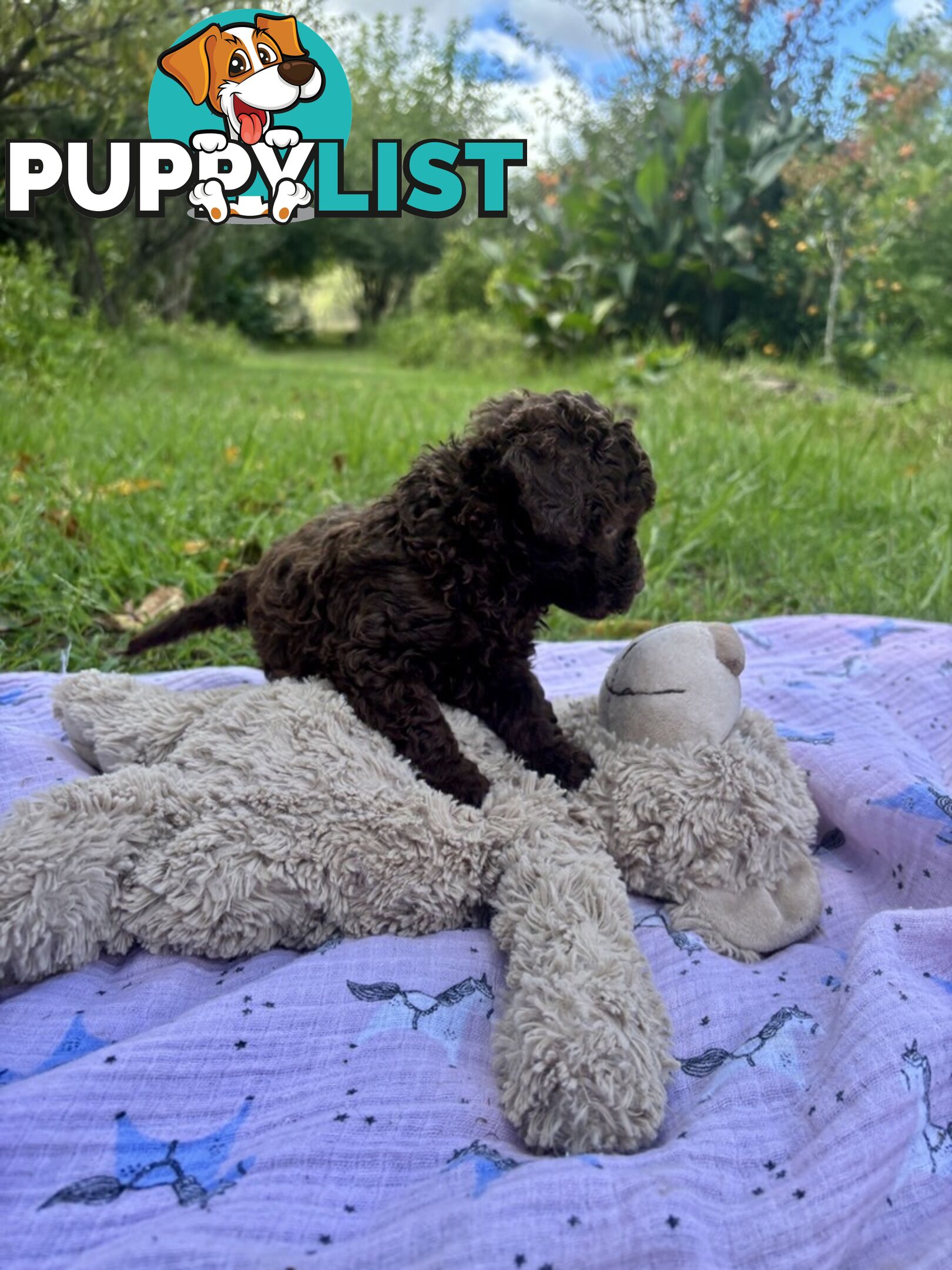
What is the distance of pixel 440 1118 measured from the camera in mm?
1022

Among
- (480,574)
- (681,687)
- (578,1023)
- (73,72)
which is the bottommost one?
(578,1023)

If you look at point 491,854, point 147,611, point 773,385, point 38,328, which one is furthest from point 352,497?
point 773,385

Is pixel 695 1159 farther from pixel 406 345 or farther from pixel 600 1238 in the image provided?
pixel 406 345

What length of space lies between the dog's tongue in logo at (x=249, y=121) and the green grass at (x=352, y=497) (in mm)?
1035

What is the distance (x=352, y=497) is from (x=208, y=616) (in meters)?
1.56

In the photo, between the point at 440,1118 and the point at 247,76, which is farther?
the point at 247,76

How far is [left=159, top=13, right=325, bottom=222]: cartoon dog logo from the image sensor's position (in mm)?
2793

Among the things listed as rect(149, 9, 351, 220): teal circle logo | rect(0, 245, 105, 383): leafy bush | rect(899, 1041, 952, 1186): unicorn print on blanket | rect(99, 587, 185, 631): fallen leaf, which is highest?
rect(149, 9, 351, 220): teal circle logo

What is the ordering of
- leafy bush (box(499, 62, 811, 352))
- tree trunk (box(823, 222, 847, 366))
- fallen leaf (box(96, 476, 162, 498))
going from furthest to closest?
1. leafy bush (box(499, 62, 811, 352))
2. tree trunk (box(823, 222, 847, 366))
3. fallen leaf (box(96, 476, 162, 498))

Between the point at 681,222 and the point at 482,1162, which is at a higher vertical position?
the point at 681,222

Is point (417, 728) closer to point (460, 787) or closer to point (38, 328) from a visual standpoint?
point (460, 787)

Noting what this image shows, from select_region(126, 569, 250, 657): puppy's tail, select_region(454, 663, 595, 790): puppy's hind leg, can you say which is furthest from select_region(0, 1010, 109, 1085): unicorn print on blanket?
select_region(126, 569, 250, 657): puppy's tail

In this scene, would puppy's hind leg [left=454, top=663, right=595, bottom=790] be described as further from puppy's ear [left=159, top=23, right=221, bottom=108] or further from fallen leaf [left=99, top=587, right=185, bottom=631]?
puppy's ear [left=159, top=23, right=221, bottom=108]

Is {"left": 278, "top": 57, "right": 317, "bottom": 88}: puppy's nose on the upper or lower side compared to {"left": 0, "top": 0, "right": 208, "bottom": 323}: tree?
lower
